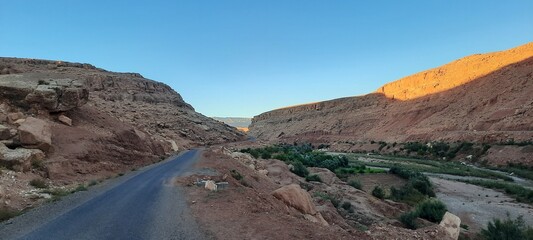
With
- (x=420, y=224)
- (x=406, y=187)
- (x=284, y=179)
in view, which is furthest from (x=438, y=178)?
(x=420, y=224)

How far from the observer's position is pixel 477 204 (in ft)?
78.8

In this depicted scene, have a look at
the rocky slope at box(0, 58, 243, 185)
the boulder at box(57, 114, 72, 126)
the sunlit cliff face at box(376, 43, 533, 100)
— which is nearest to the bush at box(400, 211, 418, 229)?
the rocky slope at box(0, 58, 243, 185)

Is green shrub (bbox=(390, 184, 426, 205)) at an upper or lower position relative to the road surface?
lower

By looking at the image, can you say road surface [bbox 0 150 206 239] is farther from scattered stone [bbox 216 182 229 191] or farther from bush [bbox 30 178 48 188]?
bush [bbox 30 178 48 188]

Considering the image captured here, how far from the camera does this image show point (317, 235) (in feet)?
25.7

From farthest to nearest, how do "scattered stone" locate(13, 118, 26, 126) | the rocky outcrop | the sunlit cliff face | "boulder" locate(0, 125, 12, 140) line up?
the sunlit cliff face < the rocky outcrop < "scattered stone" locate(13, 118, 26, 126) < "boulder" locate(0, 125, 12, 140)

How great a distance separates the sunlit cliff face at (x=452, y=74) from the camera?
7475 cm

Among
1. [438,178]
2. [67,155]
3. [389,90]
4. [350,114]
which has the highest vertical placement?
[389,90]

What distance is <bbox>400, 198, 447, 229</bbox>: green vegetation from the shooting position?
15.5 meters

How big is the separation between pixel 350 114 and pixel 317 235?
107 metres

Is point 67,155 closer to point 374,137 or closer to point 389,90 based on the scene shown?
point 374,137

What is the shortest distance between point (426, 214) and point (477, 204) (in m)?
9.48

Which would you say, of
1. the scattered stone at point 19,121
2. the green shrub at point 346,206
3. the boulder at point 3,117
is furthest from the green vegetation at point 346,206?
the boulder at point 3,117

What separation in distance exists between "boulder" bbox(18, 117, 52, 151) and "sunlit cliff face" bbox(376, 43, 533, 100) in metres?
77.2
